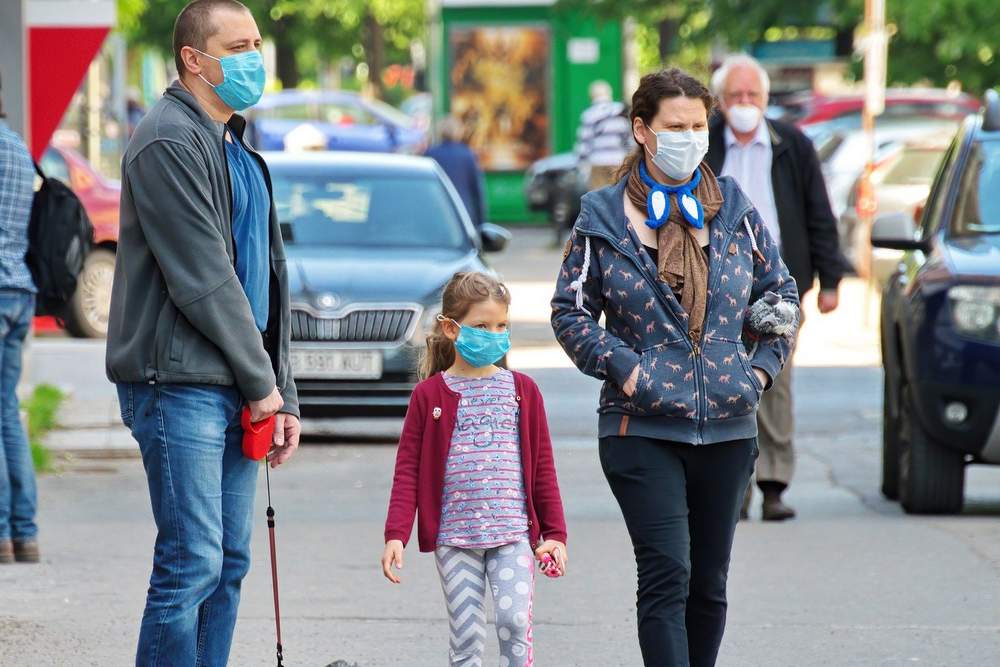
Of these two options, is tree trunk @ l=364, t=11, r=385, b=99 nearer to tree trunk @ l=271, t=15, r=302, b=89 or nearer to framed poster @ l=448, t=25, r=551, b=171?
tree trunk @ l=271, t=15, r=302, b=89

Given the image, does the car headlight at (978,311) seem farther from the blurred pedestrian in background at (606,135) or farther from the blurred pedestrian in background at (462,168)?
the blurred pedestrian in background at (606,135)

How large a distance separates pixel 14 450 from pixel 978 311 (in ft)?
13.1

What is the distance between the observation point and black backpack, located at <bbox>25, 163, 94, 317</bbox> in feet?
25.3

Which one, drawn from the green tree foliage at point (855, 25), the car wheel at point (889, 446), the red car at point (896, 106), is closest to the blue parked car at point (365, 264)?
the car wheel at point (889, 446)

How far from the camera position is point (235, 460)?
4.93 m

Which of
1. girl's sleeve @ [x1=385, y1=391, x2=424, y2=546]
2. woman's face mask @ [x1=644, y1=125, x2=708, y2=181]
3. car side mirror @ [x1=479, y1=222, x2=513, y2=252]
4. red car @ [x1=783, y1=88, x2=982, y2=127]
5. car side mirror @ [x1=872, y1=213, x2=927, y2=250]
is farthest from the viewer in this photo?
red car @ [x1=783, y1=88, x2=982, y2=127]

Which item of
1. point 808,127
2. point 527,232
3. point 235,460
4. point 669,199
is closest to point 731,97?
point 669,199

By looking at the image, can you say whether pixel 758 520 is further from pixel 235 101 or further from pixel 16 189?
pixel 235 101

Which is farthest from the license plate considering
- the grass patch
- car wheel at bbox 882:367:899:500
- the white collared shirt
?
the white collared shirt

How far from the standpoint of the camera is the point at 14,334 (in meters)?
7.64

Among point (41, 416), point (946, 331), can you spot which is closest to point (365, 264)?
point (41, 416)

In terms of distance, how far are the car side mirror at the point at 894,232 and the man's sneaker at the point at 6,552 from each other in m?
3.95

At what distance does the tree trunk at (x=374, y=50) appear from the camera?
47.5m

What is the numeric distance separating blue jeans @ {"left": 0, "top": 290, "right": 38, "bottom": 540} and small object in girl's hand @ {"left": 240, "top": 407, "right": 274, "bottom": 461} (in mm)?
2966
